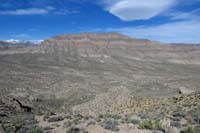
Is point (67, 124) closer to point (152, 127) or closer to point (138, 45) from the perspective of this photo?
point (152, 127)

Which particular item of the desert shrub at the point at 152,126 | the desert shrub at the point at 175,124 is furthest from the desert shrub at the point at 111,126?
the desert shrub at the point at 175,124

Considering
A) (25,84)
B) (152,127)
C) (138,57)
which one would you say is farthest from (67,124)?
(138,57)

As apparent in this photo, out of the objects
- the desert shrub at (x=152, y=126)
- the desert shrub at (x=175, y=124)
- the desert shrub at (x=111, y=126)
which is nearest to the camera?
the desert shrub at (x=152, y=126)

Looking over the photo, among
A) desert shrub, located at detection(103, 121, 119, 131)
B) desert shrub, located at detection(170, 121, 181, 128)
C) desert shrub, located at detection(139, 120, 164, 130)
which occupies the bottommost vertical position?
desert shrub, located at detection(103, 121, 119, 131)

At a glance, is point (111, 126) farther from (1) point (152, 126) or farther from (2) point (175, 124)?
(2) point (175, 124)

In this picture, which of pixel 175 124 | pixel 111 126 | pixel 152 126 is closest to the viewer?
pixel 152 126

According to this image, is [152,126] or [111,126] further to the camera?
[111,126]

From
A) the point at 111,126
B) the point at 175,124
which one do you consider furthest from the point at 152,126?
the point at 111,126

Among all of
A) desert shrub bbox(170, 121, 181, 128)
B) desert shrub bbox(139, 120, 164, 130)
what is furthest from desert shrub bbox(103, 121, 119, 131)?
desert shrub bbox(170, 121, 181, 128)

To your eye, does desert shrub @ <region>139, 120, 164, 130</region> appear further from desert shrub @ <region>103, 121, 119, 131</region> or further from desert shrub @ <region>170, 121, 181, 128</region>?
desert shrub @ <region>103, 121, 119, 131</region>

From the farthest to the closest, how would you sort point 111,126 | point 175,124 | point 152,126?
point 175,124 < point 111,126 < point 152,126

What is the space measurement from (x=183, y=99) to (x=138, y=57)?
134798 mm

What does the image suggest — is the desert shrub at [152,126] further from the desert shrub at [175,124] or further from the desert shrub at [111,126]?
the desert shrub at [111,126]

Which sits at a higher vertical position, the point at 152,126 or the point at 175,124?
the point at 152,126
